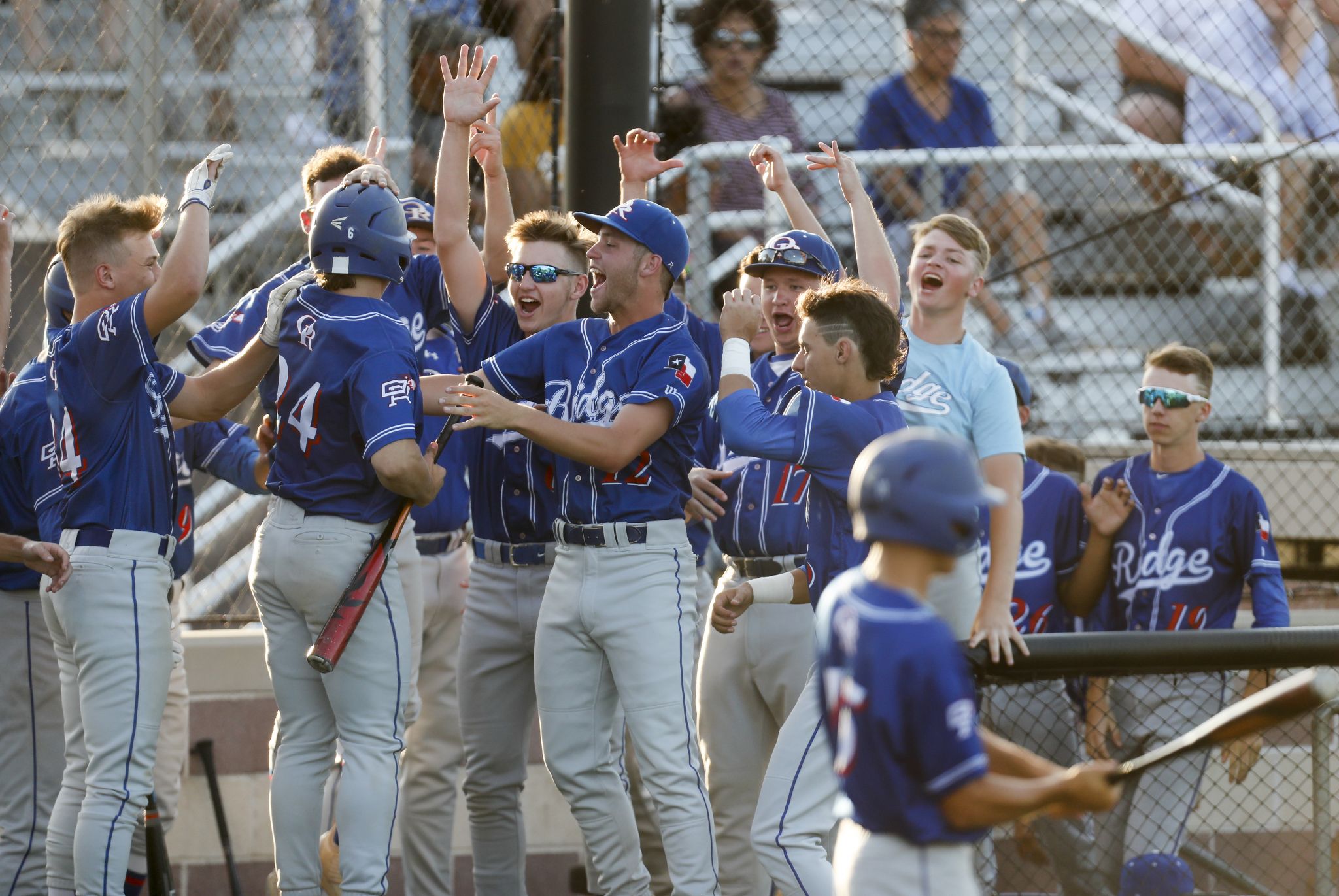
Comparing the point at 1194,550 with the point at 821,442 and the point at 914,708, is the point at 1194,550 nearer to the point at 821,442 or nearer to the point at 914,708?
the point at 821,442

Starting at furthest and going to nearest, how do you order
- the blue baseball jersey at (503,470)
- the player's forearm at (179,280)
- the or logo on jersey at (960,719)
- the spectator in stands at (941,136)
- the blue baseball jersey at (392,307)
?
the spectator in stands at (941,136) < the blue baseball jersey at (392,307) < the blue baseball jersey at (503,470) < the player's forearm at (179,280) < the or logo on jersey at (960,719)

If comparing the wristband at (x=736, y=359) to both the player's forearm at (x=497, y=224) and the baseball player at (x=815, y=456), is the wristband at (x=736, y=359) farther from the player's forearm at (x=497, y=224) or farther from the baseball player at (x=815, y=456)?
the player's forearm at (x=497, y=224)

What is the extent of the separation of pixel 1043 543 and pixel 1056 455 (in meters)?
0.52

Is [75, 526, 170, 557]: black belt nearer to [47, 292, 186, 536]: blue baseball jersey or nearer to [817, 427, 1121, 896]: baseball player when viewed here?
[47, 292, 186, 536]: blue baseball jersey

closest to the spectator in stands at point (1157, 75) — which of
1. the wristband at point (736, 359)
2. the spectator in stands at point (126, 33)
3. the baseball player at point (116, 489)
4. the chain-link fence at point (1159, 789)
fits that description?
the chain-link fence at point (1159, 789)

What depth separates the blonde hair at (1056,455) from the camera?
16.4 feet

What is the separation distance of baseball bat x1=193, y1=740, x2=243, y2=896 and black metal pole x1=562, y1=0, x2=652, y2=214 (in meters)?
2.13

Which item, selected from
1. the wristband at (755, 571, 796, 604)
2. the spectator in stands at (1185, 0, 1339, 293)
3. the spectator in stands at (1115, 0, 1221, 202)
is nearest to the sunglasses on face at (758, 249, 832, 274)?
the wristband at (755, 571, 796, 604)

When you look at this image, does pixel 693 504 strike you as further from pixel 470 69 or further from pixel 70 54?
pixel 70 54

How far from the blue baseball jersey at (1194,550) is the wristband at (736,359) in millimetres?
1643

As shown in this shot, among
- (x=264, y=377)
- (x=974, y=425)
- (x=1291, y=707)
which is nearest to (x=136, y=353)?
(x=264, y=377)

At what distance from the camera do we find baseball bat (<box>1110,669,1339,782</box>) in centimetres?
222

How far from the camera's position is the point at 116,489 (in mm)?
3564

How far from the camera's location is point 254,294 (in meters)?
4.23
